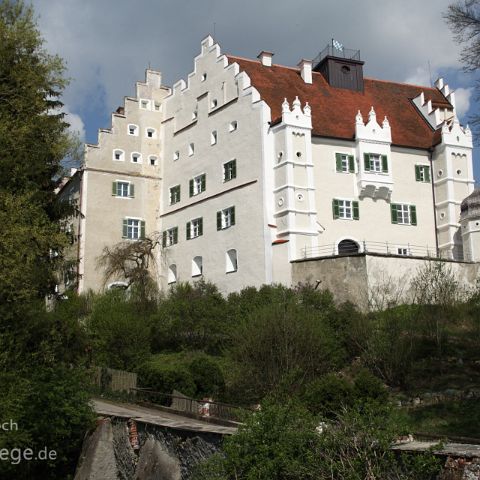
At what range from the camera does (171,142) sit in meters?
48.5

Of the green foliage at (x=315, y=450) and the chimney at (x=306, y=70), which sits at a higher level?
the chimney at (x=306, y=70)

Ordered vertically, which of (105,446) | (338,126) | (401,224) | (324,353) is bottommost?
A: (105,446)

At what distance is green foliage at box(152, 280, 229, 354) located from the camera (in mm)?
32625

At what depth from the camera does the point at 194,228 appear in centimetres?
4428

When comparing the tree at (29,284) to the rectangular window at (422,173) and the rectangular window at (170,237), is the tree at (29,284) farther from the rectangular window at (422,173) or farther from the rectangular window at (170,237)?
the rectangular window at (422,173)

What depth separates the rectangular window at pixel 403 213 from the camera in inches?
1642

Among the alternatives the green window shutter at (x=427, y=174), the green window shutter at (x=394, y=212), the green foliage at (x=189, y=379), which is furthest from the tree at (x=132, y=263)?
the green window shutter at (x=427, y=174)

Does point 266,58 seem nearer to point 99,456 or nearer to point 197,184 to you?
point 197,184

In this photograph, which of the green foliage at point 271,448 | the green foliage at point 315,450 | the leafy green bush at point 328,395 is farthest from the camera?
the leafy green bush at point 328,395

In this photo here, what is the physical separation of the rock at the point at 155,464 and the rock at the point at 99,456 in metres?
0.80

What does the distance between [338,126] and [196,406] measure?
84.7 ft

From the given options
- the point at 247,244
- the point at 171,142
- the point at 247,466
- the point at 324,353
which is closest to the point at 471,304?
the point at 324,353

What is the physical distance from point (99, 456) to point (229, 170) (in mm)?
28223

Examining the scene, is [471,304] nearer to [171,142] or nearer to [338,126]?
[338,126]
